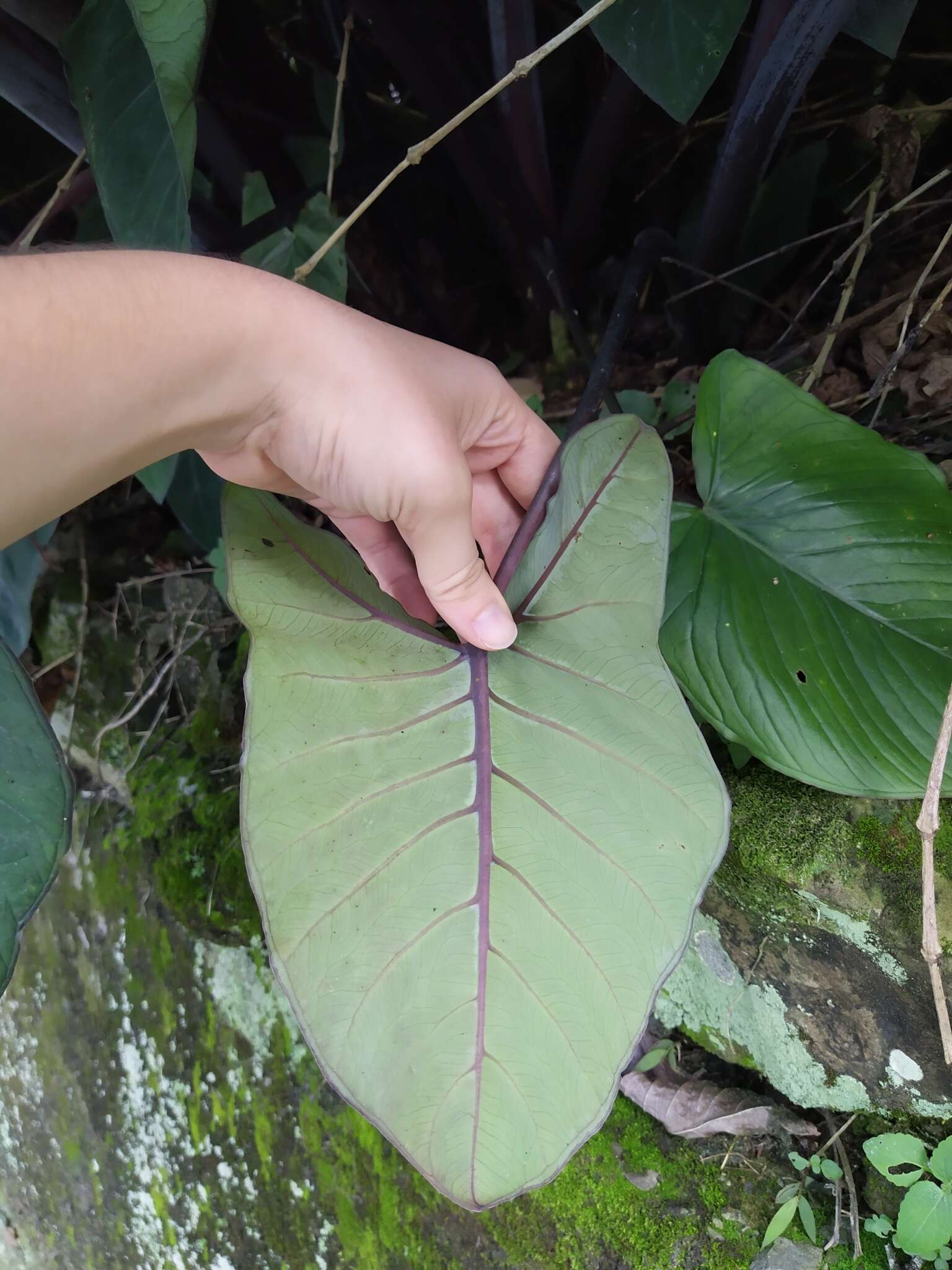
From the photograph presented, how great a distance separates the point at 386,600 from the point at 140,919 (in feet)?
3.72

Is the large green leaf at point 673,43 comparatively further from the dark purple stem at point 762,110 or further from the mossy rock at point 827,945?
the mossy rock at point 827,945

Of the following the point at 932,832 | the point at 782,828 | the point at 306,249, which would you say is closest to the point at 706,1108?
Answer: the point at 782,828

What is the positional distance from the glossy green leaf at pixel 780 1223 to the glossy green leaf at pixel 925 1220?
0.44ft

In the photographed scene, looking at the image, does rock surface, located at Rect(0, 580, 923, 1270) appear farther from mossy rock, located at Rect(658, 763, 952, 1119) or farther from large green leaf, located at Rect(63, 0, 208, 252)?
large green leaf, located at Rect(63, 0, 208, 252)

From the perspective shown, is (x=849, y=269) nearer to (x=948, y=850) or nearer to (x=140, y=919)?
(x=948, y=850)

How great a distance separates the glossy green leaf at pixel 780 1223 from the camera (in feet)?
3.11

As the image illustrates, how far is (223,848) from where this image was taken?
4.44 feet

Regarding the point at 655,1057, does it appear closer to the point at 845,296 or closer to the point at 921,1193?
the point at 921,1193

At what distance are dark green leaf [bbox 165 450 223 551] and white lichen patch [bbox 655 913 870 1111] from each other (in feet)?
2.93

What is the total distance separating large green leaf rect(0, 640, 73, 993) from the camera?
72 centimetres

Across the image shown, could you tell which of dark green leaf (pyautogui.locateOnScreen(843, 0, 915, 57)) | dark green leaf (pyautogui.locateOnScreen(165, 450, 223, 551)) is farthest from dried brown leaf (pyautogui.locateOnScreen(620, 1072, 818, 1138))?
dark green leaf (pyautogui.locateOnScreen(843, 0, 915, 57))

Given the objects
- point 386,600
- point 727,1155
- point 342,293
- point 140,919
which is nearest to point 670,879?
point 386,600

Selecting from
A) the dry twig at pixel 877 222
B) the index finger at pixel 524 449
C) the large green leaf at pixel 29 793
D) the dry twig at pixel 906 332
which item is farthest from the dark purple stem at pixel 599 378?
the large green leaf at pixel 29 793

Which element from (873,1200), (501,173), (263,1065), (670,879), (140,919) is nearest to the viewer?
(670,879)
